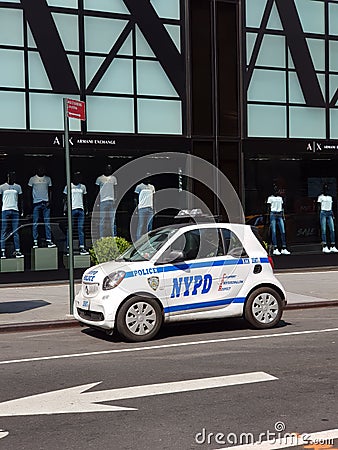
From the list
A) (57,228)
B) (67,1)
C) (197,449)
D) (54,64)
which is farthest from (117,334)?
(67,1)

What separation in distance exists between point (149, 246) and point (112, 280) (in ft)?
3.05

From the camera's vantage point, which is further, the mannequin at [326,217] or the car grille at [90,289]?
the mannequin at [326,217]

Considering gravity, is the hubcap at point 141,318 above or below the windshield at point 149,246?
below

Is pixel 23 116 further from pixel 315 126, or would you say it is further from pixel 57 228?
pixel 315 126

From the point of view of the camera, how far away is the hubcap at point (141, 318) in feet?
32.6

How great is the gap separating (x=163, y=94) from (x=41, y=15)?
12.1 feet

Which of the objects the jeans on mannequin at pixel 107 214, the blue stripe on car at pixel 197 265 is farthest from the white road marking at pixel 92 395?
the jeans on mannequin at pixel 107 214

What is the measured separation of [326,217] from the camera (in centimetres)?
2119

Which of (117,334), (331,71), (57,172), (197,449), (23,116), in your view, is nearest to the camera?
(197,449)

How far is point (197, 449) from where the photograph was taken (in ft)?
17.3

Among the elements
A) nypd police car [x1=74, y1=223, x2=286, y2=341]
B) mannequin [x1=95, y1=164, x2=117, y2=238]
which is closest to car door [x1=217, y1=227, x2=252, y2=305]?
nypd police car [x1=74, y1=223, x2=286, y2=341]

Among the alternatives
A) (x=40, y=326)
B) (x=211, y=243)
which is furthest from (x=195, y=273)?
(x=40, y=326)

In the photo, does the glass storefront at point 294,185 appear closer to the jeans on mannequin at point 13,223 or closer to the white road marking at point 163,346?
the jeans on mannequin at point 13,223

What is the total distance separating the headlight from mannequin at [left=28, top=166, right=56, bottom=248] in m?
8.19
